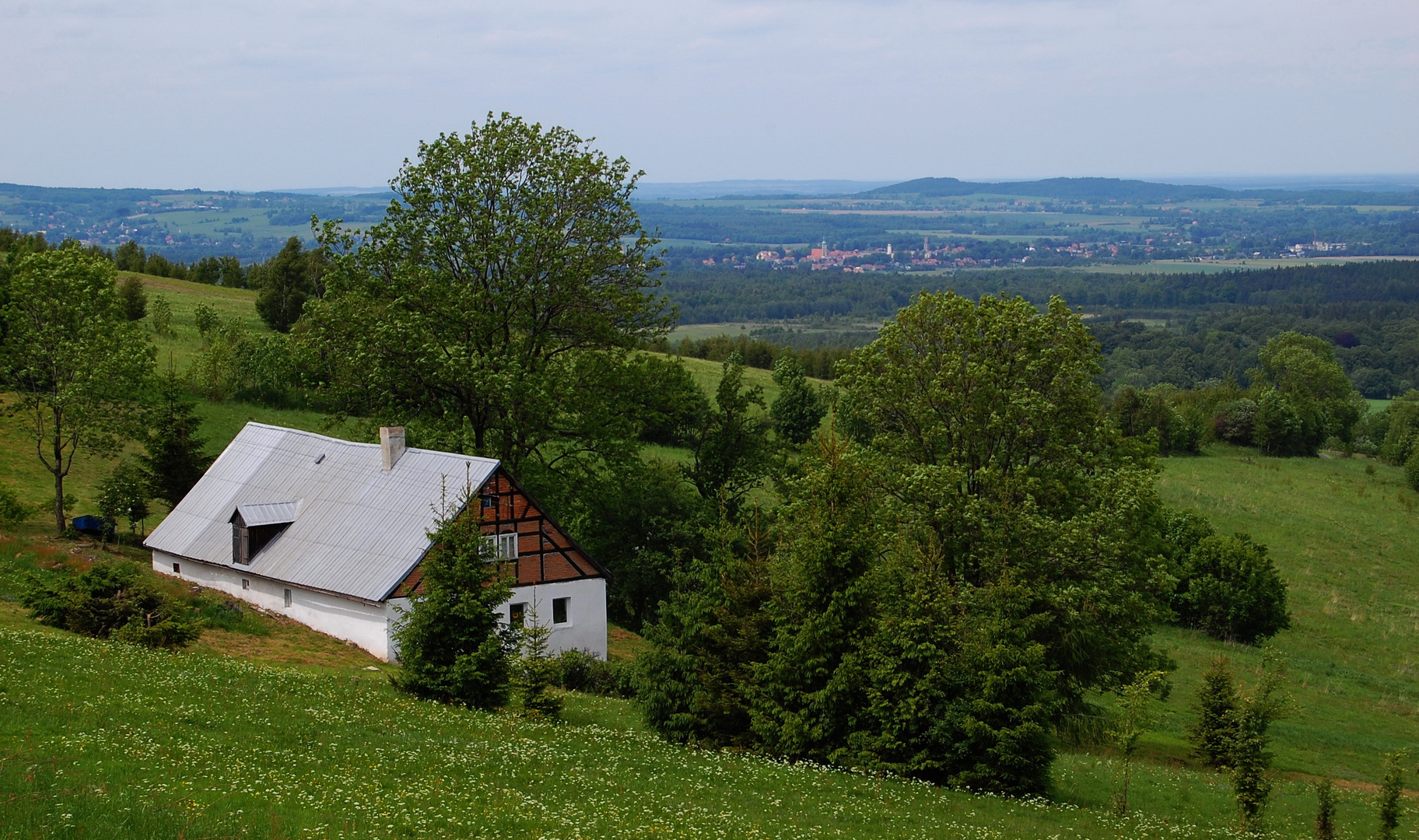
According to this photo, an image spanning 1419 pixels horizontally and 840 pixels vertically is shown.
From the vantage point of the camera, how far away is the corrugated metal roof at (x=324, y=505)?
32.3 metres

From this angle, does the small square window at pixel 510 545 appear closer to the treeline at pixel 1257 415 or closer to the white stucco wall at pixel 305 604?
the white stucco wall at pixel 305 604

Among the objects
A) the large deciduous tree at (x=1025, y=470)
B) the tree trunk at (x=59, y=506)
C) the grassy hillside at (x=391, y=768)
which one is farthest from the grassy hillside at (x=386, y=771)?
the large deciduous tree at (x=1025, y=470)

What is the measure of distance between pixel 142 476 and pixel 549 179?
57.9ft

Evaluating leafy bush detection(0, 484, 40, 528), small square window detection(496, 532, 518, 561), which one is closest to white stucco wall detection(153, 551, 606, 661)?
small square window detection(496, 532, 518, 561)

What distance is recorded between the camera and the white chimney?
3469cm

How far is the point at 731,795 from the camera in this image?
18312 mm

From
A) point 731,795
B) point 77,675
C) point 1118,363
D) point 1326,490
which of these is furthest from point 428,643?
point 1118,363

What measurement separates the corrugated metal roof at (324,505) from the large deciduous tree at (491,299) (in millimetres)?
2554

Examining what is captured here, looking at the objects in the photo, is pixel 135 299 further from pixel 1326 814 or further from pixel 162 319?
pixel 1326 814

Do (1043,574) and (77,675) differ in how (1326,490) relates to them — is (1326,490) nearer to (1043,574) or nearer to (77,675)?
(1043,574)

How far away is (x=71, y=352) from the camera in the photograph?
3597 centimetres

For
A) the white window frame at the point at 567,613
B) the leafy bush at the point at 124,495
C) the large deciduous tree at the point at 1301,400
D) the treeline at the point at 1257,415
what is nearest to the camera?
the white window frame at the point at 567,613

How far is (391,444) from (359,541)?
10.8ft

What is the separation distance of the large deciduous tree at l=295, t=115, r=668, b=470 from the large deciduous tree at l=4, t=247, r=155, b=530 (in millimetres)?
5789
